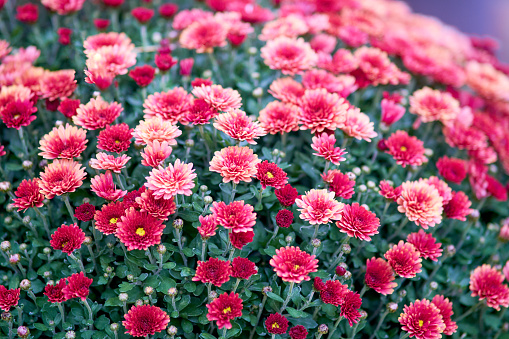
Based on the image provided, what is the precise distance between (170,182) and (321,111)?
2.56ft

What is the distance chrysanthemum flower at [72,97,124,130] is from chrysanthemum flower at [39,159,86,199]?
18 centimetres

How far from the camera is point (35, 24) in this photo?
2512 mm

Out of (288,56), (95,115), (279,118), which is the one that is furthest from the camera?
(288,56)

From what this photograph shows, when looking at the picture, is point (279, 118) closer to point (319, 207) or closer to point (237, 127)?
point (237, 127)

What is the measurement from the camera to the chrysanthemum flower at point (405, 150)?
1.92 meters

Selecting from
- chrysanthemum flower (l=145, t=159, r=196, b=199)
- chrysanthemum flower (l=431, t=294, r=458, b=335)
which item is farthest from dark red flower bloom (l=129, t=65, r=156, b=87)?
chrysanthemum flower (l=431, t=294, r=458, b=335)

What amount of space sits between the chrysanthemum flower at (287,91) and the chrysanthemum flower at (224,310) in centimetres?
98

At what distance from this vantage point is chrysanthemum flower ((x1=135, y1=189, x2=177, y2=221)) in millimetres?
1479

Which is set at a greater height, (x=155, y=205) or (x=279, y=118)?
(x=279, y=118)

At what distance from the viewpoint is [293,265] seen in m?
1.43

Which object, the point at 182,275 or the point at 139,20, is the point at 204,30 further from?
the point at 182,275

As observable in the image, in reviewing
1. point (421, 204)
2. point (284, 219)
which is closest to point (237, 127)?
point (284, 219)

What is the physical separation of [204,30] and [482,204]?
1944 mm

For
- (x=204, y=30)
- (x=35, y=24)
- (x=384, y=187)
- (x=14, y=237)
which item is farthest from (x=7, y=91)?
(x=384, y=187)
